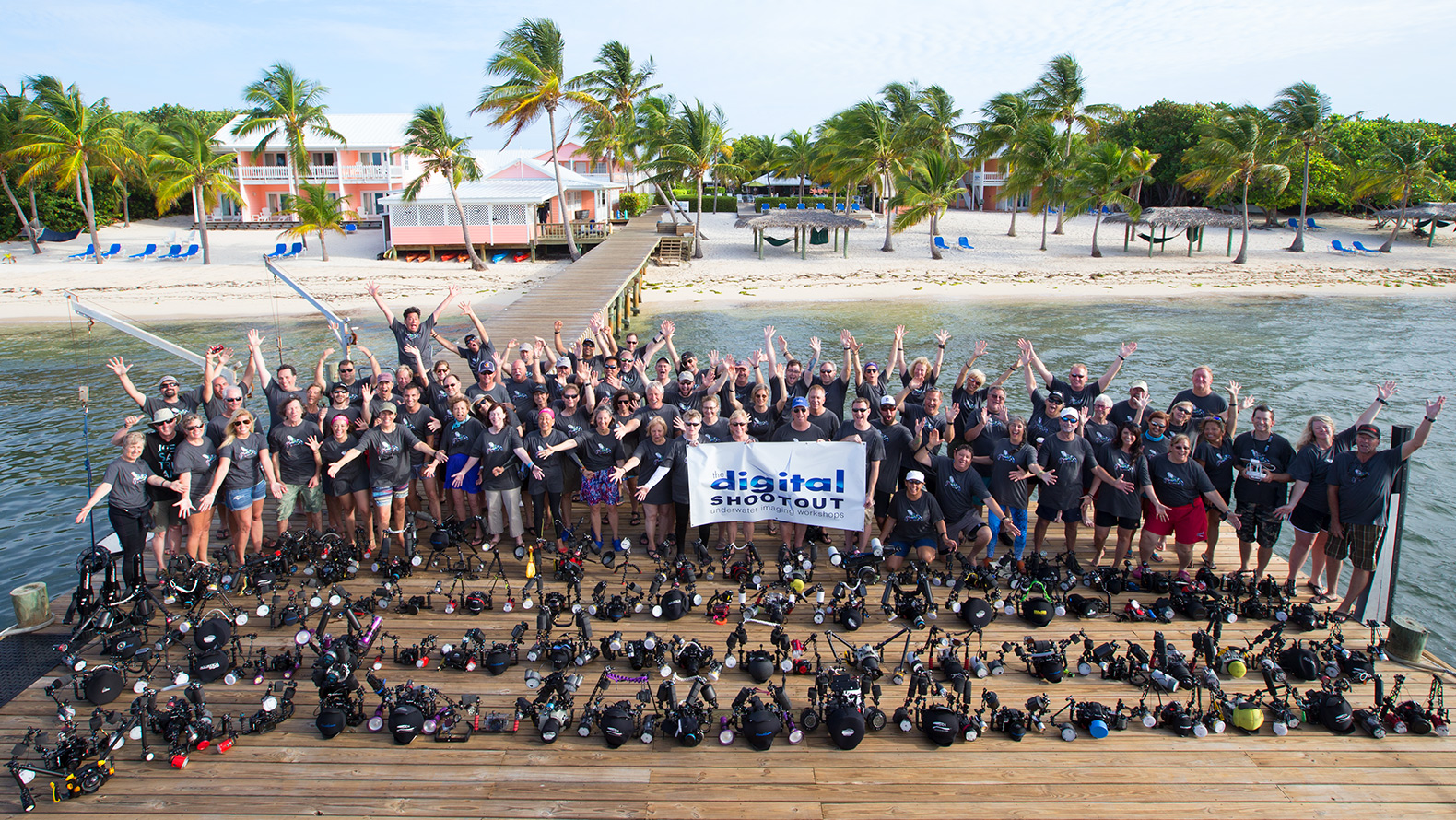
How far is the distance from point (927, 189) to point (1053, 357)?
2094 centimetres

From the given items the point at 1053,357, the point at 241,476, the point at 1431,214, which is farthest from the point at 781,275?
the point at 1431,214

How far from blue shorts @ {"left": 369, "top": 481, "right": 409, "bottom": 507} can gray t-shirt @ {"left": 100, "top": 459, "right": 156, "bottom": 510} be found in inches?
75.8

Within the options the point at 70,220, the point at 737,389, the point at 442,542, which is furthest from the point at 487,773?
the point at 70,220

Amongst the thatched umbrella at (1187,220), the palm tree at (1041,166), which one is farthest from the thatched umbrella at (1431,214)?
the palm tree at (1041,166)

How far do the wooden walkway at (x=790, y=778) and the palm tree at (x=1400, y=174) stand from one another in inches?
2052

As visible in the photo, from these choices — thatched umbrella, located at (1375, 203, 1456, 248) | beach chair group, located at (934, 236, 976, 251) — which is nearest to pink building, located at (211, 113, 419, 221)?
beach chair group, located at (934, 236, 976, 251)

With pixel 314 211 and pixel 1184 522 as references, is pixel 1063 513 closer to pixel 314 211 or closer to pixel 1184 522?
pixel 1184 522

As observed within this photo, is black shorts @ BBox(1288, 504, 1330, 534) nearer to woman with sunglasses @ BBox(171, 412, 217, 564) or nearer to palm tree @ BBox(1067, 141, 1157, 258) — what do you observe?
woman with sunglasses @ BBox(171, 412, 217, 564)

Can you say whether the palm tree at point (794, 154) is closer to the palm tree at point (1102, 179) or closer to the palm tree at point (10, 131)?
the palm tree at point (1102, 179)

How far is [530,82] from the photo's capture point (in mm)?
36750

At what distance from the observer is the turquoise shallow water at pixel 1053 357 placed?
1281 cm

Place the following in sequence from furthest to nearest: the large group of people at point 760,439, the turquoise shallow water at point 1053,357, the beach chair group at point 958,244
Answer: the beach chair group at point 958,244 → the turquoise shallow water at point 1053,357 → the large group of people at point 760,439

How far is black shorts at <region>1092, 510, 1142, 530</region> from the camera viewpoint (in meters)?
8.09

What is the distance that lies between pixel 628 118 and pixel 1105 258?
26473 millimetres
